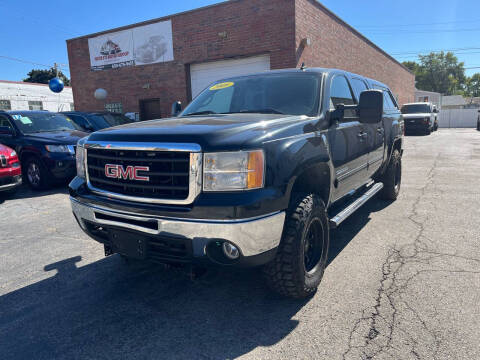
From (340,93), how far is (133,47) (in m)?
13.5

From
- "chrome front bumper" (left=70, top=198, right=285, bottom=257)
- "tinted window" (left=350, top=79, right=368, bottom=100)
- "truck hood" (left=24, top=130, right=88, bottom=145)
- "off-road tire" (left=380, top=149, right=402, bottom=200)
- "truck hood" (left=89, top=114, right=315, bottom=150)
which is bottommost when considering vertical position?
"off-road tire" (left=380, top=149, right=402, bottom=200)

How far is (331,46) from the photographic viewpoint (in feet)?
48.8

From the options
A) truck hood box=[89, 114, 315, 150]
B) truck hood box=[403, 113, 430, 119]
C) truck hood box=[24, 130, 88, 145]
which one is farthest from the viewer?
truck hood box=[403, 113, 430, 119]

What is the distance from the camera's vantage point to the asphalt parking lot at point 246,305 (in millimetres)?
2248

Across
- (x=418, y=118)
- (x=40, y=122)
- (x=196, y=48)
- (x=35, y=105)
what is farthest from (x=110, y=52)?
(x=35, y=105)

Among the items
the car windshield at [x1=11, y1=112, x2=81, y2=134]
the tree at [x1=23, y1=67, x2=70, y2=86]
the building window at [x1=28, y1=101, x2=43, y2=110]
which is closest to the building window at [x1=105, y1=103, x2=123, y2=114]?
the car windshield at [x1=11, y1=112, x2=81, y2=134]

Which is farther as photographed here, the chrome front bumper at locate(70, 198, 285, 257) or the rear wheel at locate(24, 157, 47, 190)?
the rear wheel at locate(24, 157, 47, 190)

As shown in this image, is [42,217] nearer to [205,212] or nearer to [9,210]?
[9,210]

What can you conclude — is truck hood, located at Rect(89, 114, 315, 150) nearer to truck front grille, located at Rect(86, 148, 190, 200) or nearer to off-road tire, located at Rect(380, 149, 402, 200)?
truck front grille, located at Rect(86, 148, 190, 200)

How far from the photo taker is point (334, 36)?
49.5 ft

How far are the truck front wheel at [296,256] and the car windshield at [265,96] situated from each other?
93 centimetres

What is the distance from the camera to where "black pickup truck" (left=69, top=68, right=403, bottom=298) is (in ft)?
7.25

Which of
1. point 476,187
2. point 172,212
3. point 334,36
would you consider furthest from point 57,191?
point 334,36

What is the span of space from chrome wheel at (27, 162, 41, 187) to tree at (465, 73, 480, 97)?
107901mm
